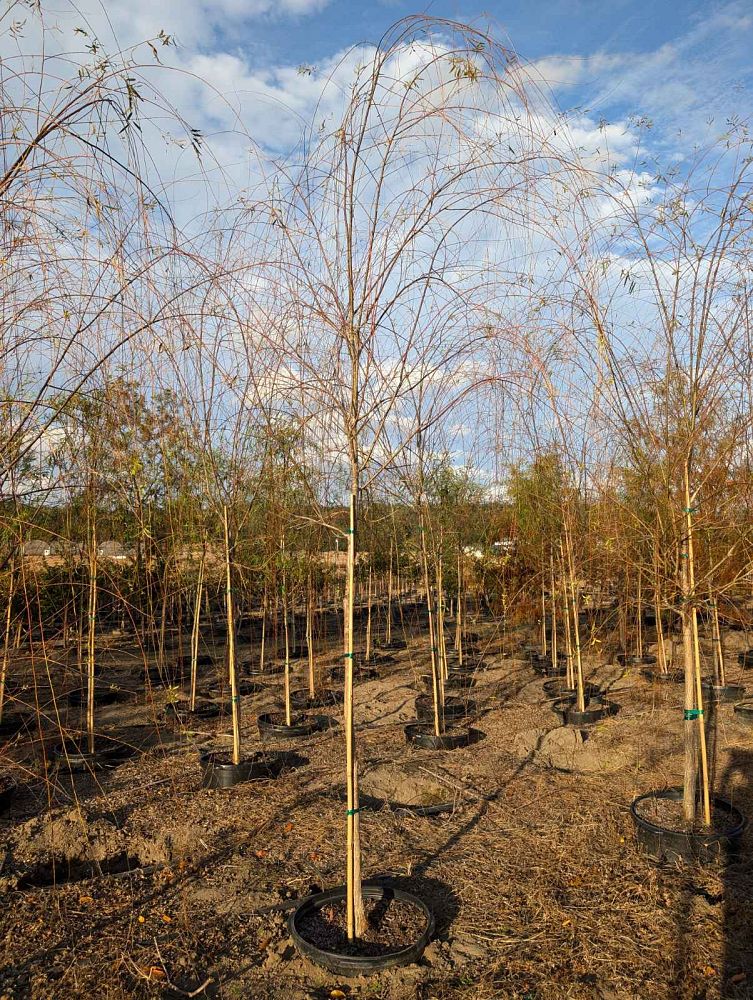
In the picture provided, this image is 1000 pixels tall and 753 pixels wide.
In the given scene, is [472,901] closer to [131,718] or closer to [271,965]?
[271,965]

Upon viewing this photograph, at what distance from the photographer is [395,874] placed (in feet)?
12.2

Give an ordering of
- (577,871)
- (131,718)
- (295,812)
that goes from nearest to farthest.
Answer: (577,871)
(295,812)
(131,718)

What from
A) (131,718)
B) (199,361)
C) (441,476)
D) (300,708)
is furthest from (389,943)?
(441,476)

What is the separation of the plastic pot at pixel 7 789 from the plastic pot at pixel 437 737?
3.07 metres

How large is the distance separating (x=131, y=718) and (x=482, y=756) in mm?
3745

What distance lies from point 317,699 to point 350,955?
483 centimetres

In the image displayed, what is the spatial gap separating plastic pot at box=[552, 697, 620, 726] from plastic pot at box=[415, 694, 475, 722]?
2.89ft

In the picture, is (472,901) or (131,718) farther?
(131,718)

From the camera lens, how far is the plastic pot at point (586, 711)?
649 cm

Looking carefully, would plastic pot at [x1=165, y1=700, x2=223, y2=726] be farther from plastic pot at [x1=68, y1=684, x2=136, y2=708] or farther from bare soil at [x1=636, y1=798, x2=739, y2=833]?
bare soil at [x1=636, y1=798, x2=739, y2=833]

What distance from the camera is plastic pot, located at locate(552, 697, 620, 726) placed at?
649cm

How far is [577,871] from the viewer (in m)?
3.73

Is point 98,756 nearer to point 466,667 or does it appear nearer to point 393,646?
point 466,667

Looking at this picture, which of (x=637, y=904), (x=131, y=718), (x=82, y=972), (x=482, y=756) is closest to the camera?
(x=82, y=972)
